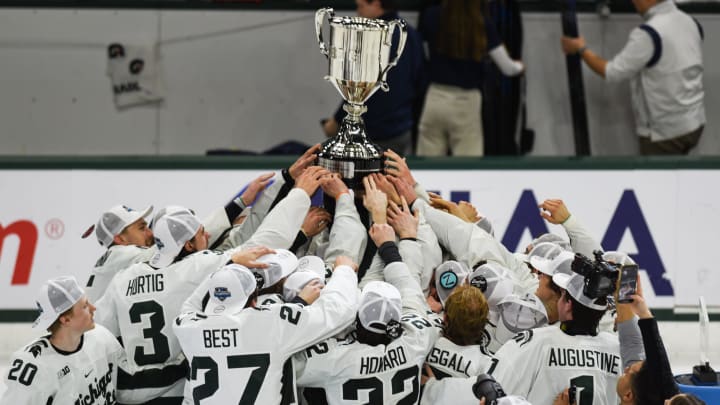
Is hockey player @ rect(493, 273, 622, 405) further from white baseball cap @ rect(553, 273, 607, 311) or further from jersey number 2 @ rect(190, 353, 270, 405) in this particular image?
jersey number 2 @ rect(190, 353, 270, 405)

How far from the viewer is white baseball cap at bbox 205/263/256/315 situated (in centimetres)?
529

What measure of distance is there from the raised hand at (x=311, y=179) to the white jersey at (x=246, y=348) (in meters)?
0.76

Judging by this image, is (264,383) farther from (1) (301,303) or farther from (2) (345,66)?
(2) (345,66)

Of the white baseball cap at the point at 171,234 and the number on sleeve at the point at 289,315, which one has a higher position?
the white baseball cap at the point at 171,234

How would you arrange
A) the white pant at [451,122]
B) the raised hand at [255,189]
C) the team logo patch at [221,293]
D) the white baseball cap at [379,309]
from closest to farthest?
1. the team logo patch at [221,293]
2. the white baseball cap at [379,309]
3. the raised hand at [255,189]
4. the white pant at [451,122]

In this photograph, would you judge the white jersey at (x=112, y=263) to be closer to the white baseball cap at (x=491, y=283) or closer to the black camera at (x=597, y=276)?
the white baseball cap at (x=491, y=283)

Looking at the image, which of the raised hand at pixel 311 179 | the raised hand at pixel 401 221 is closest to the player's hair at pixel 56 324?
the raised hand at pixel 311 179

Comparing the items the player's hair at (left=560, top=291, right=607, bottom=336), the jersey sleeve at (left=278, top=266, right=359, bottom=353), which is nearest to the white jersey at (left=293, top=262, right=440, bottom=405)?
the jersey sleeve at (left=278, top=266, right=359, bottom=353)

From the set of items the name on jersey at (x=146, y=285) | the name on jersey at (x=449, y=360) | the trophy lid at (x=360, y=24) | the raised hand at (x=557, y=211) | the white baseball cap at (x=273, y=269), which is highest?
the trophy lid at (x=360, y=24)

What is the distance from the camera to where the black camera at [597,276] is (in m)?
5.43

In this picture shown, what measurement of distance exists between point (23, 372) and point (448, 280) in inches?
81.0

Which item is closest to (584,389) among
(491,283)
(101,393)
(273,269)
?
(491,283)

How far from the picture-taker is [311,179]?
6.02 metres

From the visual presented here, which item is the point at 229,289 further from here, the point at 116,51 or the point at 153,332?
the point at 116,51
